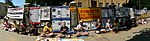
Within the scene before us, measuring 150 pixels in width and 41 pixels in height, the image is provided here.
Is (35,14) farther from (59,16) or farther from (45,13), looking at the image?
(59,16)

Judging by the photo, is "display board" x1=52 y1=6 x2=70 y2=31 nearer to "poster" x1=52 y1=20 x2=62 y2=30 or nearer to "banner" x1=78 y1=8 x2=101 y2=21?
"poster" x1=52 y1=20 x2=62 y2=30

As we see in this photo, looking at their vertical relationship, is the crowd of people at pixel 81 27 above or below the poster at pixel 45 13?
below

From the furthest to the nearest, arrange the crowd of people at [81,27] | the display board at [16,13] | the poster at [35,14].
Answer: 1. the display board at [16,13]
2. the poster at [35,14]
3. the crowd of people at [81,27]

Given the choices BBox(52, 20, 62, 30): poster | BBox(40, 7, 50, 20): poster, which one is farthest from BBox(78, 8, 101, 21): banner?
BBox(40, 7, 50, 20): poster

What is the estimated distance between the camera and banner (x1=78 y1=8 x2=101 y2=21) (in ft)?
77.6

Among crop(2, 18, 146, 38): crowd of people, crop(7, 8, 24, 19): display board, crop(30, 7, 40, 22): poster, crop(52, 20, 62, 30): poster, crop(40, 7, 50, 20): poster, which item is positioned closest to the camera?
crop(2, 18, 146, 38): crowd of people

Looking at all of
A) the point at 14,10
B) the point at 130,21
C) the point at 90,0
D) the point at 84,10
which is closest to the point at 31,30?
the point at 84,10

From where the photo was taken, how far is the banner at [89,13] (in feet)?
77.6

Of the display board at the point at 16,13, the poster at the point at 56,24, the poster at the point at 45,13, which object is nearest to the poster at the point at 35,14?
the poster at the point at 45,13

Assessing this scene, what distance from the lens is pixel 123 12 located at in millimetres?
26734

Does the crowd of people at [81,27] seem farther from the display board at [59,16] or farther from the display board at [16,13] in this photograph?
the display board at [59,16]

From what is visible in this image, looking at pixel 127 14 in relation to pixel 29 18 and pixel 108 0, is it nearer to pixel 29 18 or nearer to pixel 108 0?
pixel 29 18

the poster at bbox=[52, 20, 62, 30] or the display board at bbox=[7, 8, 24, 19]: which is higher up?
the display board at bbox=[7, 8, 24, 19]

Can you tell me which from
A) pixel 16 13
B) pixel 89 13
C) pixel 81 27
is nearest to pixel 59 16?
pixel 89 13
